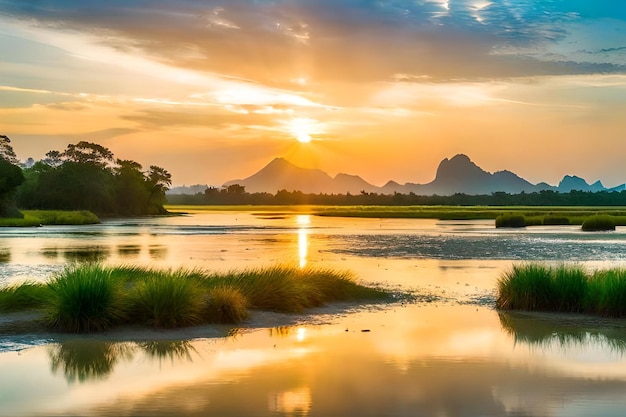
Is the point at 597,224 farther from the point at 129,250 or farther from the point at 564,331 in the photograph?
the point at 564,331

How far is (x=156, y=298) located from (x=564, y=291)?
10804 mm

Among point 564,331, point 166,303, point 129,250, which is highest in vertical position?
point 166,303

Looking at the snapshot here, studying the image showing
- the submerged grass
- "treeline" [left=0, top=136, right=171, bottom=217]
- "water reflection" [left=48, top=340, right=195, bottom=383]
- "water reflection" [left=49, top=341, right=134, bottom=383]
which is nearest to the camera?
"water reflection" [left=49, top=341, right=134, bottom=383]

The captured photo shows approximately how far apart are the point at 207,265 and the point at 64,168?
103 m

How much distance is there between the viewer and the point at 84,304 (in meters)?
15.9

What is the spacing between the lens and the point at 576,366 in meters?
13.3

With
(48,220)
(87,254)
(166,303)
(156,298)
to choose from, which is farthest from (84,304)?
(48,220)

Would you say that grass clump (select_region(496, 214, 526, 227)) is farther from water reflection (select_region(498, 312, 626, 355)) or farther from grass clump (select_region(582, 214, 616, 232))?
water reflection (select_region(498, 312, 626, 355))

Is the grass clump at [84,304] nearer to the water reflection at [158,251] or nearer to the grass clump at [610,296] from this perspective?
the grass clump at [610,296]

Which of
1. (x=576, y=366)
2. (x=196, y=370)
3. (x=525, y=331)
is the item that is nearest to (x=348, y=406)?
(x=196, y=370)

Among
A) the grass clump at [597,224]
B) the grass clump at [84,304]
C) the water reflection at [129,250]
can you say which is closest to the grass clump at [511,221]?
the grass clump at [597,224]

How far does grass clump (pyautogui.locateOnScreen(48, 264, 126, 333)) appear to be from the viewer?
51.5 feet

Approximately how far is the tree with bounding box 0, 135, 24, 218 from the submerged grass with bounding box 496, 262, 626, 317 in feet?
237

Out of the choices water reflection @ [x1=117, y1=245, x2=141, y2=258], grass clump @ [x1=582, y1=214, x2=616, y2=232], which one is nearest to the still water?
water reflection @ [x1=117, y1=245, x2=141, y2=258]
